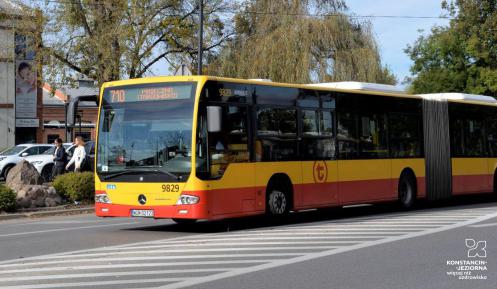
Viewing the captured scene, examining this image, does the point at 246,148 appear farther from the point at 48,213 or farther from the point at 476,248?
the point at 48,213

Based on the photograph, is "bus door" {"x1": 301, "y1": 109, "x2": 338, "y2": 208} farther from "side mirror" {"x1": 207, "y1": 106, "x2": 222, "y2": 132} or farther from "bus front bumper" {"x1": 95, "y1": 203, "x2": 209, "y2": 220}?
"bus front bumper" {"x1": 95, "y1": 203, "x2": 209, "y2": 220}

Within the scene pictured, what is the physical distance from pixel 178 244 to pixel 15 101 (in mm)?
42573

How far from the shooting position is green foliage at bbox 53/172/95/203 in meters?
21.9

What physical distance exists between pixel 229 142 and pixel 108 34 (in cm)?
1747

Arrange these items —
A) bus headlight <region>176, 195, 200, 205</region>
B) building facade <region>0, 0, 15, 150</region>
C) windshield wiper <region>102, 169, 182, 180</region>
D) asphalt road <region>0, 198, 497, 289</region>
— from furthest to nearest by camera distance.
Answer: building facade <region>0, 0, 15, 150</region>, windshield wiper <region>102, 169, 182, 180</region>, bus headlight <region>176, 195, 200, 205</region>, asphalt road <region>0, 198, 497, 289</region>

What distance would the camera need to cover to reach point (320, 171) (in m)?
16.5

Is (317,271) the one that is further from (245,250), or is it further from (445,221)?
(445,221)

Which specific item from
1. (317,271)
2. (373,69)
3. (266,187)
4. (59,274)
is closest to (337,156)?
(266,187)

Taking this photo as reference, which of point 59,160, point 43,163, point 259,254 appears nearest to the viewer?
point 259,254

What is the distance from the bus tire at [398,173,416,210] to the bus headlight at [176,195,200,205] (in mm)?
7397

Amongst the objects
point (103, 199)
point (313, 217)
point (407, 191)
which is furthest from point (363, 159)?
point (103, 199)

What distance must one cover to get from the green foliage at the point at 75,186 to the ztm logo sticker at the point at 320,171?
8.28m

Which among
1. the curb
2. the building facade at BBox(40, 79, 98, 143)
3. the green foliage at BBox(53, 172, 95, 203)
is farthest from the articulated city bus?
the building facade at BBox(40, 79, 98, 143)

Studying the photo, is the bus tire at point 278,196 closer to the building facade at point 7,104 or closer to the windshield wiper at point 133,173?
the windshield wiper at point 133,173
